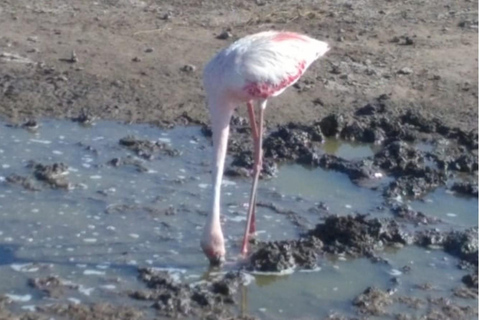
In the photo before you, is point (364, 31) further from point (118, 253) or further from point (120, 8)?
point (118, 253)

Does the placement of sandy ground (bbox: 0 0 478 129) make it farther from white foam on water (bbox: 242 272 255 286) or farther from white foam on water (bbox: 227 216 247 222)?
white foam on water (bbox: 242 272 255 286)

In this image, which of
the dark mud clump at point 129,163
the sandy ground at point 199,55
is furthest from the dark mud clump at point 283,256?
the sandy ground at point 199,55

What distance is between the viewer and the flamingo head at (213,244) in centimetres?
712

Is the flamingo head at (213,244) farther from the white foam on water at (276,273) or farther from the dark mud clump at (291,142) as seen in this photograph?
the dark mud clump at (291,142)

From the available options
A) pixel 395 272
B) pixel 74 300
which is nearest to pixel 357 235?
pixel 395 272

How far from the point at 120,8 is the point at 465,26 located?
3.19m

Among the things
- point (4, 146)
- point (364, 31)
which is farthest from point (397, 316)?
point (364, 31)

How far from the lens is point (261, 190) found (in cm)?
853

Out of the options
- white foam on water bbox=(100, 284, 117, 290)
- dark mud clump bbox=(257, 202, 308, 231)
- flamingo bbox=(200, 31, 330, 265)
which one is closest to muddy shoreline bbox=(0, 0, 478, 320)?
dark mud clump bbox=(257, 202, 308, 231)

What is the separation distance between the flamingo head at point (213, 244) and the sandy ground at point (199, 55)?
8.43 feet

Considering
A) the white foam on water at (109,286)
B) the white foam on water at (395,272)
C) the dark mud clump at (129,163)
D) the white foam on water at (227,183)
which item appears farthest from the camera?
the dark mud clump at (129,163)

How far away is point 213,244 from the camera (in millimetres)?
7156

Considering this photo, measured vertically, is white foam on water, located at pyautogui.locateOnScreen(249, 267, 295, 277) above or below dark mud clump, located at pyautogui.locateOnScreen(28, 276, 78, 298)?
below

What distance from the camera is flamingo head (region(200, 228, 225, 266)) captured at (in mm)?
7125
